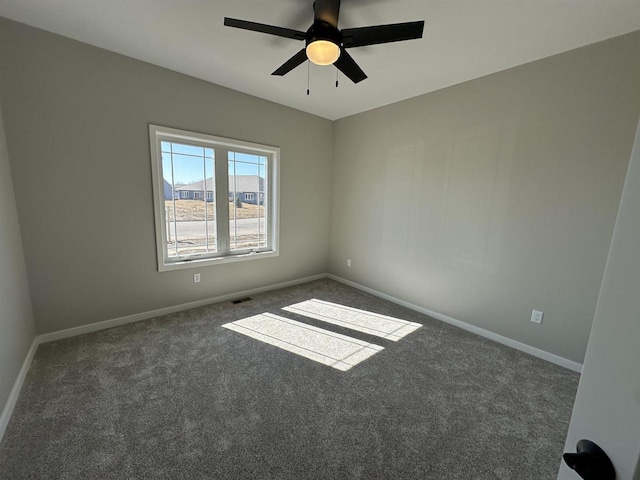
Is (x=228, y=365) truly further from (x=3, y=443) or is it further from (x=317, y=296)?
(x=317, y=296)

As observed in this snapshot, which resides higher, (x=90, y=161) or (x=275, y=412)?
(x=90, y=161)

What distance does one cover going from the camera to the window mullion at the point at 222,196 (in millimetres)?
3387

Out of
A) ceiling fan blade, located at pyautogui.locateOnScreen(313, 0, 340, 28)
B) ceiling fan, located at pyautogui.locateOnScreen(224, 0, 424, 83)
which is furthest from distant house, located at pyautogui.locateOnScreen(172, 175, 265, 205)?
ceiling fan blade, located at pyautogui.locateOnScreen(313, 0, 340, 28)

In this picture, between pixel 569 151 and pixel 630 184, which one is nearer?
pixel 630 184

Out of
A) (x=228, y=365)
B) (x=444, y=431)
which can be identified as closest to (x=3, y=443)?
(x=228, y=365)

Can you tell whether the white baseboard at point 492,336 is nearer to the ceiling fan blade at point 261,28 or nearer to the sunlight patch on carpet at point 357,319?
the sunlight patch on carpet at point 357,319

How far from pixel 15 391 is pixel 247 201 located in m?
2.73

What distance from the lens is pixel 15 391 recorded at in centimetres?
182

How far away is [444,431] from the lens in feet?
5.51

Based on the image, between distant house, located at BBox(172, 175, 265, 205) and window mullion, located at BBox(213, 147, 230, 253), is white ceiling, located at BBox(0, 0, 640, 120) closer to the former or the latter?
window mullion, located at BBox(213, 147, 230, 253)

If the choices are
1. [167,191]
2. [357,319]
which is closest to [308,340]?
[357,319]

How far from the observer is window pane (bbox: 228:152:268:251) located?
360 centimetres

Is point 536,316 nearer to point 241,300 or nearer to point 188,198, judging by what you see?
point 241,300

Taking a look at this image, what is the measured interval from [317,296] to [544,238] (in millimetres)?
2674
